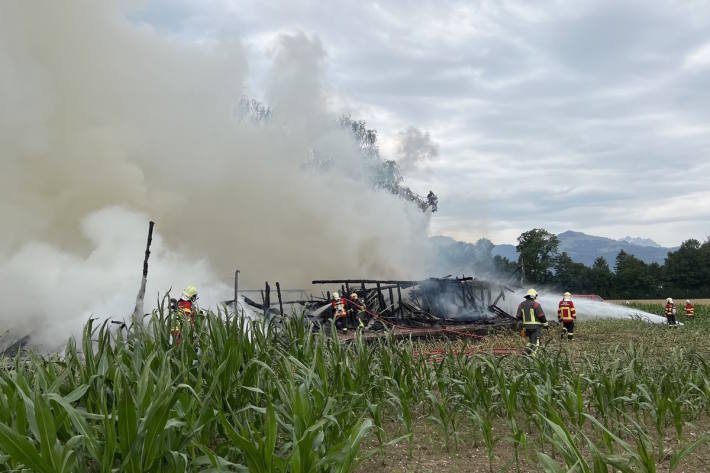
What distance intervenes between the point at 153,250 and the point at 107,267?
7.13 ft

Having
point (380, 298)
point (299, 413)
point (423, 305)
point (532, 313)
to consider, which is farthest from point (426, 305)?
point (299, 413)

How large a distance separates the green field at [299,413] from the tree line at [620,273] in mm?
56931

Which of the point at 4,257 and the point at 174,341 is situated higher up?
the point at 4,257

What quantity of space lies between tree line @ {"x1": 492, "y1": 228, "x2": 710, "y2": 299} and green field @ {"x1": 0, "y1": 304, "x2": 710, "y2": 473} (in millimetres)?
56931

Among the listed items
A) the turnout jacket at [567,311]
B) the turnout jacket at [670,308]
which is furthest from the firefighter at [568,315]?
the turnout jacket at [670,308]

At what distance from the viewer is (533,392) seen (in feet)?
14.8

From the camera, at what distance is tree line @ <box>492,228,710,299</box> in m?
62.5

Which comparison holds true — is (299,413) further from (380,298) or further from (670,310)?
(670,310)

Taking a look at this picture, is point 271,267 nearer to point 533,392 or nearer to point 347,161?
point 347,161

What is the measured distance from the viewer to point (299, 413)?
3033 mm

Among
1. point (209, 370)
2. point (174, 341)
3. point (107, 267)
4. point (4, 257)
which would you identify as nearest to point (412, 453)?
point (209, 370)

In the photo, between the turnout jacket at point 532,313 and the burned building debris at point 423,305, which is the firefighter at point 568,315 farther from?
the turnout jacket at point 532,313

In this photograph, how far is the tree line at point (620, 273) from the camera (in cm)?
6253

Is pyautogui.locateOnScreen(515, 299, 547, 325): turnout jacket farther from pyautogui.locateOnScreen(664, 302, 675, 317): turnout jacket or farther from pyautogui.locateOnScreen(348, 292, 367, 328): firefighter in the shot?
pyautogui.locateOnScreen(664, 302, 675, 317): turnout jacket
